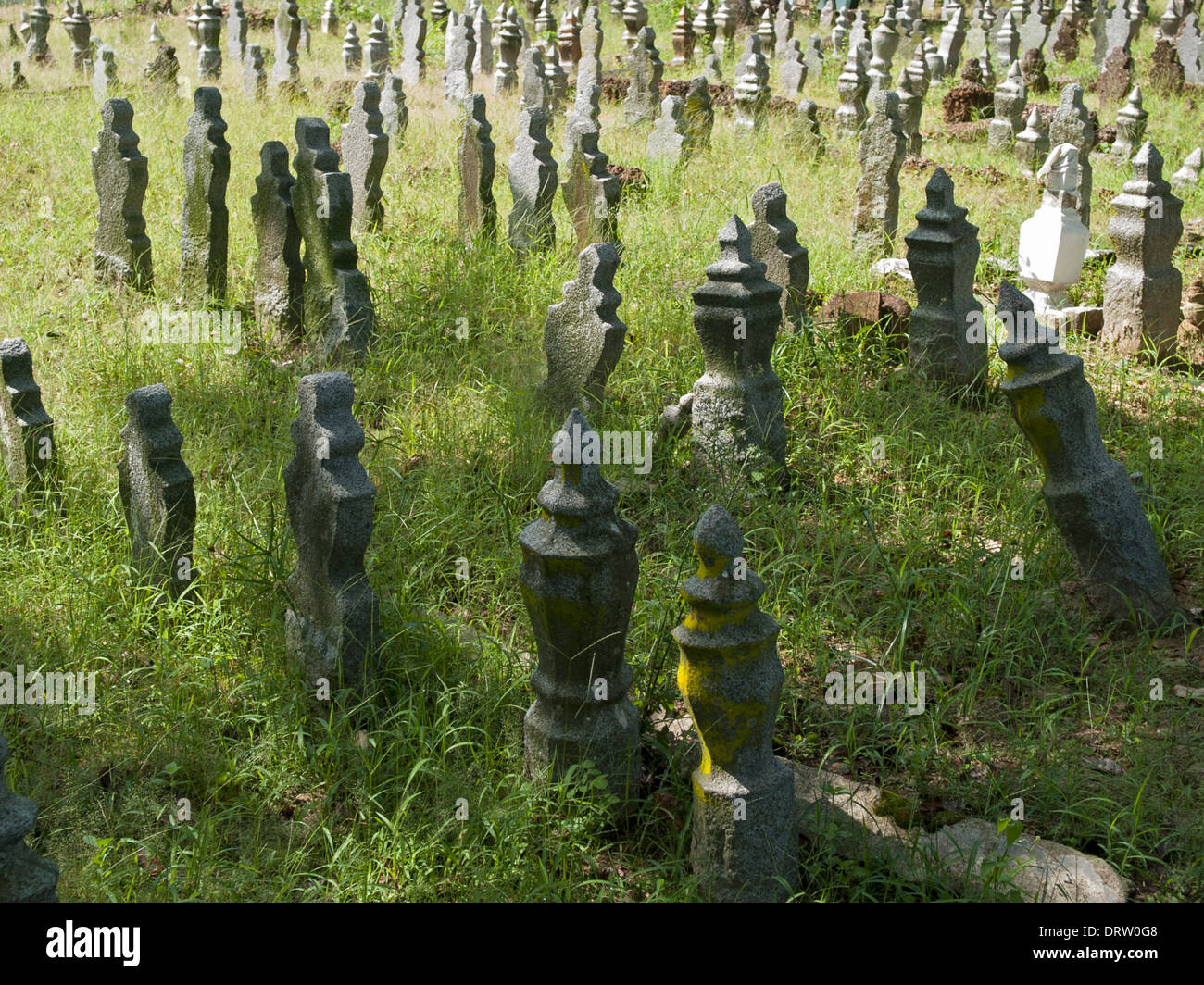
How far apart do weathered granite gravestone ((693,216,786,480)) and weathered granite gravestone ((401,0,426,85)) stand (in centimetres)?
1110

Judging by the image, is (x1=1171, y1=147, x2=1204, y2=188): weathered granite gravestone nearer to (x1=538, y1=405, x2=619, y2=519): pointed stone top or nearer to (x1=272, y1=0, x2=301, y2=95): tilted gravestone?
(x1=538, y1=405, x2=619, y2=519): pointed stone top

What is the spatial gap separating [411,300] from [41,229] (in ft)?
10.4

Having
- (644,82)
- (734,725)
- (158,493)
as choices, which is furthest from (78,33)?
(734,725)

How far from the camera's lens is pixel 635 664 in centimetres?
386

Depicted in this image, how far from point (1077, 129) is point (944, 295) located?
114 inches

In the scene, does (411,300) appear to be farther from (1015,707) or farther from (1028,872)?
(1028,872)

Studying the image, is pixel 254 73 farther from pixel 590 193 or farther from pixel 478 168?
pixel 590 193

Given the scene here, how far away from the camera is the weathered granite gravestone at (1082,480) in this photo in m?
4.09

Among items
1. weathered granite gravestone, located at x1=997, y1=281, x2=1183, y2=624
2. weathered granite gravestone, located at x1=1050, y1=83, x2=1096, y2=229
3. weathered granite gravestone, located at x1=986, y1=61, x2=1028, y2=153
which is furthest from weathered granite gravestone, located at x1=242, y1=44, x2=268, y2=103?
weathered granite gravestone, located at x1=997, y1=281, x2=1183, y2=624

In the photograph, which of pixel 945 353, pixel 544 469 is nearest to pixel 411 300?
pixel 544 469

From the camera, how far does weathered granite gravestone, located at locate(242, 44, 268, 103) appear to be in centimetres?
1320

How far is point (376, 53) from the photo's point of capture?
49.0 ft

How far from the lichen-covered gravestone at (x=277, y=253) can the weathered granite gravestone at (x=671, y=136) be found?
4.20 m

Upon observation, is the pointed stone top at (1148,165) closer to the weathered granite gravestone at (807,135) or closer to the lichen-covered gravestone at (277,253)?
the weathered granite gravestone at (807,135)
